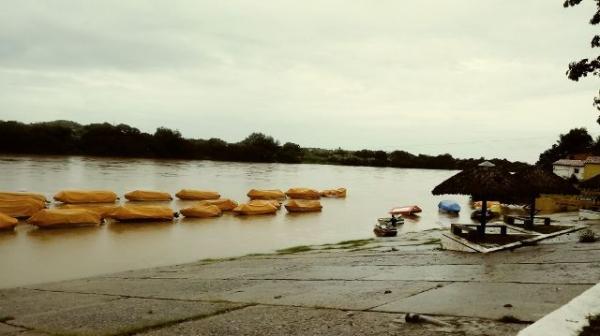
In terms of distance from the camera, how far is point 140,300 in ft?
31.6

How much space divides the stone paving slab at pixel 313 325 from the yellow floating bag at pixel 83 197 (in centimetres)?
3810

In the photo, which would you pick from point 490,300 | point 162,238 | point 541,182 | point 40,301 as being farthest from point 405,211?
point 490,300

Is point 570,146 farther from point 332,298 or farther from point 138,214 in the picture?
point 332,298

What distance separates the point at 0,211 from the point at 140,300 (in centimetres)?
2668

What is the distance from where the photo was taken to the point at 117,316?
25.9ft

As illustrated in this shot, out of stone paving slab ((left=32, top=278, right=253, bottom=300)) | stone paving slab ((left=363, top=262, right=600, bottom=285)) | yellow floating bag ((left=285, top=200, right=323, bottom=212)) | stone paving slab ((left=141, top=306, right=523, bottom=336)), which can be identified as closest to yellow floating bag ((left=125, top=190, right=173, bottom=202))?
yellow floating bag ((left=285, top=200, right=323, bottom=212))

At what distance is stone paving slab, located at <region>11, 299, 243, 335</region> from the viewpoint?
276 inches

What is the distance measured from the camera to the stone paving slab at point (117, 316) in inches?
276

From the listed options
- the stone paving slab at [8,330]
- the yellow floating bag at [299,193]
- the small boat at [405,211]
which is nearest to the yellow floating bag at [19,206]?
the stone paving slab at [8,330]

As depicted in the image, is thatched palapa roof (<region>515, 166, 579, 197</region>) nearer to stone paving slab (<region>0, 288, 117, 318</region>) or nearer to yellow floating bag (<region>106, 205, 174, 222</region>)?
stone paving slab (<region>0, 288, 117, 318</region>)

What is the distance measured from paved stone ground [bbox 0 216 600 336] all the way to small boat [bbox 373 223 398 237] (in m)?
16.3

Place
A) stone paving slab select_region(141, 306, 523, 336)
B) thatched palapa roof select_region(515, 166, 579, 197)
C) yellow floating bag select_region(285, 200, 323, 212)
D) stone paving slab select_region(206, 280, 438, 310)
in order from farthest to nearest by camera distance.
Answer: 1. yellow floating bag select_region(285, 200, 323, 212)
2. thatched palapa roof select_region(515, 166, 579, 197)
3. stone paving slab select_region(206, 280, 438, 310)
4. stone paving slab select_region(141, 306, 523, 336)

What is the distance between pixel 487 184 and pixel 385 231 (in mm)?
16601

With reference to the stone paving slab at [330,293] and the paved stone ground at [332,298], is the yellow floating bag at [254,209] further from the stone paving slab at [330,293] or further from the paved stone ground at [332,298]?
the stone paving slab at [330,293]
